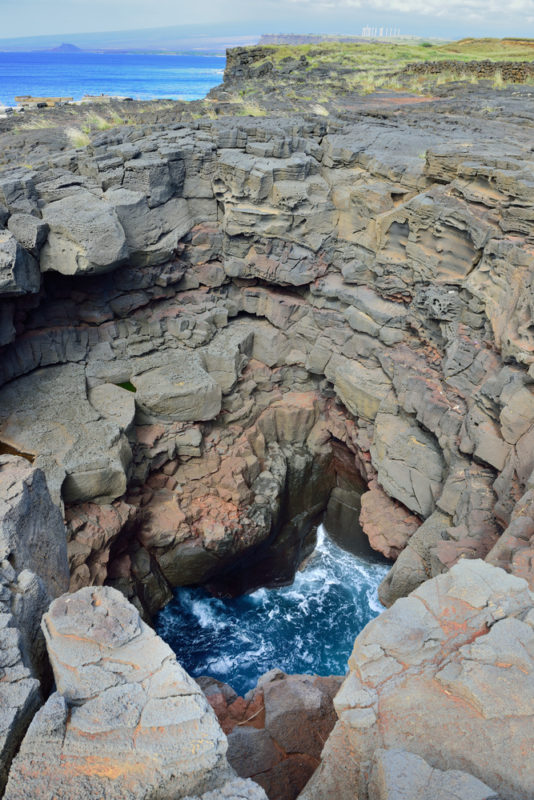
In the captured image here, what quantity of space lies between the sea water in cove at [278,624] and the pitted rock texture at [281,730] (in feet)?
15.2

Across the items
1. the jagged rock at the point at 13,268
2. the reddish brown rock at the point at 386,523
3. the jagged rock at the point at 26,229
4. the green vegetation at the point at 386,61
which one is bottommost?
the reddish brown rock at the point at 386,523

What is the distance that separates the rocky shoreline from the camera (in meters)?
4.86

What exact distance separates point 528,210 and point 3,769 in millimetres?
11408

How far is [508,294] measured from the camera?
10.2 metres

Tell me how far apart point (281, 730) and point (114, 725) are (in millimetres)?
3387

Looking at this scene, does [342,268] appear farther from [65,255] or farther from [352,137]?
[65,255]

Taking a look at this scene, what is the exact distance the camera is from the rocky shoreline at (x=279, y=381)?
15.9 ft

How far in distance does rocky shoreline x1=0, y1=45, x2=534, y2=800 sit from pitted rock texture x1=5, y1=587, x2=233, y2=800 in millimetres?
46

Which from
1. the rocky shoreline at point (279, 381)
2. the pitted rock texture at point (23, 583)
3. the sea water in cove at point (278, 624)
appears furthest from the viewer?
the sea water in cove at point (278, 624)

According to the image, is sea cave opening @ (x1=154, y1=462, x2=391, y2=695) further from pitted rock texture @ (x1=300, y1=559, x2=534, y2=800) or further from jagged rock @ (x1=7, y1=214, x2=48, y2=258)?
jagged rock @ (x1=7, y1=214, x2=48, y2=258)

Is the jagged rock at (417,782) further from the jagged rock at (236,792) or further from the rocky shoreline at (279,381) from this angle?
the jagged rock at (236,792)

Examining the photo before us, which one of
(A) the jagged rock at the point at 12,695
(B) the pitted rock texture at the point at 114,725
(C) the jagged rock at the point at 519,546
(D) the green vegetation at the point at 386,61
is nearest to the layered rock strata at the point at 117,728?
(B) the pitted rock texture at the point at 114,725

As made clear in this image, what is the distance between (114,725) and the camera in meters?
3.83

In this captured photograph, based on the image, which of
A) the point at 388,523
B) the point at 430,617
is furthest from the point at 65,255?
the point at 430,617
